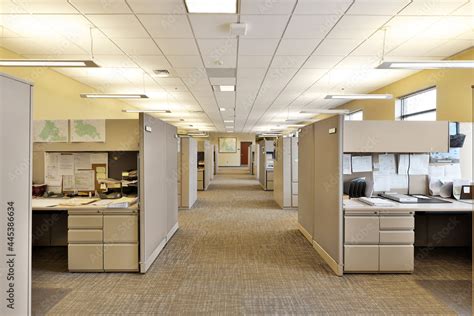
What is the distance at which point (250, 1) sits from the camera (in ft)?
9.75

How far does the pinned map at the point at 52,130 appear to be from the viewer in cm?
339

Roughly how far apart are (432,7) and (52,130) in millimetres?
4472

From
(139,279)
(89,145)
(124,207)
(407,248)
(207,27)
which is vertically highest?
(207,27)

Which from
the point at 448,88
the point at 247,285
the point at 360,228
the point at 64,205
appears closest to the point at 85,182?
the point at 64,205

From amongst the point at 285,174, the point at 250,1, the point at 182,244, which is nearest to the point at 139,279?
the point at 182,244

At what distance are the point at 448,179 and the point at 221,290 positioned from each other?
3.06 meters

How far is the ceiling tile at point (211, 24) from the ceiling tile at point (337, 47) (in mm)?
1436

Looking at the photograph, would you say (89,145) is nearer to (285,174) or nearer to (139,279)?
(139,279)

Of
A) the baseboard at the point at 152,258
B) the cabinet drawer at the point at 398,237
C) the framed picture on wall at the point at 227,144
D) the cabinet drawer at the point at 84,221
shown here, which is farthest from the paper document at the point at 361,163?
the framed picture on wall at the point at 227,144

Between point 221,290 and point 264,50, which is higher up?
point 264,50

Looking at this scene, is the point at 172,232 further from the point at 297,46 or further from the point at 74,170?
the point at 297,46

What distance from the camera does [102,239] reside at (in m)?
3.06

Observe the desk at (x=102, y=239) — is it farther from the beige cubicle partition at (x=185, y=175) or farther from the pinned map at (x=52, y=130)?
the beige cubicle partition at (x=185, y=175)

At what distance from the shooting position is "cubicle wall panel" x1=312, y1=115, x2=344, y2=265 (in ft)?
9.87
